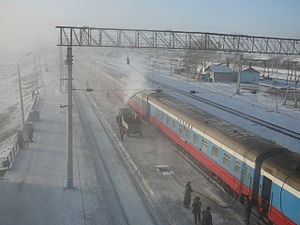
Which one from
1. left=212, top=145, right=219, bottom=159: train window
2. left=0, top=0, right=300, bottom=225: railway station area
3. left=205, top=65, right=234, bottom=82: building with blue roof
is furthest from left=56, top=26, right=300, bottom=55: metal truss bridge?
left=205, top=65, right=234, bottom=82: building with blue roof

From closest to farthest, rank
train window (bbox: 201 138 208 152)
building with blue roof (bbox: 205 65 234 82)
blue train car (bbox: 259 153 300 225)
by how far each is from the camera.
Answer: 1. blue train car (bbox: 259 153 300 225)
2. train window (bbox: 201 138 208 152)
3. building with blue roof (bbox: 205 65 234 82)

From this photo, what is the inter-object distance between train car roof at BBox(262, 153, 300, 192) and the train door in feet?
1.29

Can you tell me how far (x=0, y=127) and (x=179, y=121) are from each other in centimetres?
2369

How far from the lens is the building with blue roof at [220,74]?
6688 cm

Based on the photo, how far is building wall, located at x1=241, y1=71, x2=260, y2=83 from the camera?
66500 mm

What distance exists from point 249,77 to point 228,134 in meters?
55.1

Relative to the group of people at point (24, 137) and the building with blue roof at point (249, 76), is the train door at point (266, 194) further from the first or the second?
the building with blue roof at point (249, 76)

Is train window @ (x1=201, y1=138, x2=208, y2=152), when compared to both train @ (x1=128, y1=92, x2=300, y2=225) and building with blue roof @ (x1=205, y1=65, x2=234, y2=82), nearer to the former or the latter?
train @ (x1=128, y1=92, x2=300, y2=225)

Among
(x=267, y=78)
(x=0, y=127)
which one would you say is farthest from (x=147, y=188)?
(x=267, y=78)

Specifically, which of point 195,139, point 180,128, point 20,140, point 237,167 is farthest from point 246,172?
point 20,140

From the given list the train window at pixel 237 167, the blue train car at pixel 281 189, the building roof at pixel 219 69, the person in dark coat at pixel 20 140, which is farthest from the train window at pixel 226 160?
the building roof at pixel 219 69

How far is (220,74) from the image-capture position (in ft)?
220

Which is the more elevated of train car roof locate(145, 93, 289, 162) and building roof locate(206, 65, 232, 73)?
building roof locate(206, 65, 232, 73)

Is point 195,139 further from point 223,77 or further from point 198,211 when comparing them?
point 223,77
